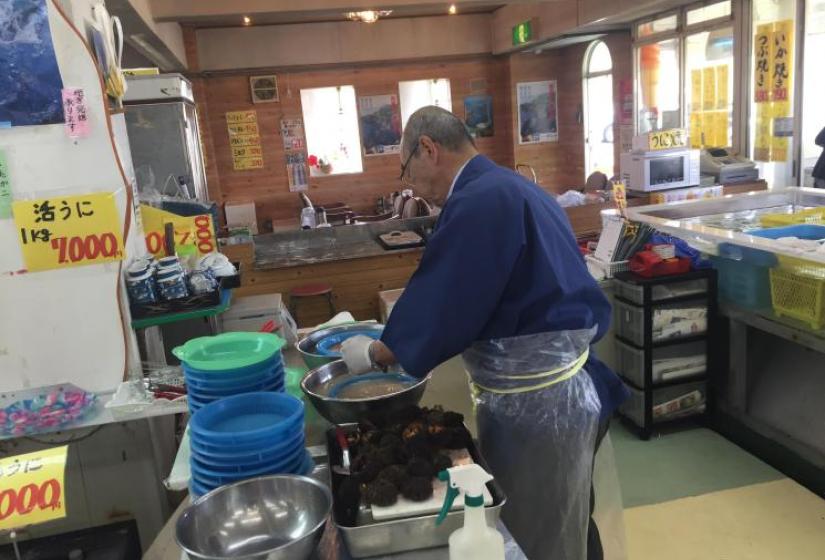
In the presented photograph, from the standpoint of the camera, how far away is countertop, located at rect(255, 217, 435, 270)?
179 inches

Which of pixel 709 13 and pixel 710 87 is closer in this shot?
pixel 709 13

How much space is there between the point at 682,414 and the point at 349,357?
2414 mm

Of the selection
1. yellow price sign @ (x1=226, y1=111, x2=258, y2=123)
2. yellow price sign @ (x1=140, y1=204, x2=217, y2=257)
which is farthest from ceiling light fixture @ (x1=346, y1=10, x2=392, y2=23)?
yellow price sign @ (x1=140, y1=204, x2=217, y2=257)

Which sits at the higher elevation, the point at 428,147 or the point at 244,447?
the point at 428,147

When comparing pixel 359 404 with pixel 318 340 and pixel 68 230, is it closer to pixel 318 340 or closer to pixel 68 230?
pixel 318 340

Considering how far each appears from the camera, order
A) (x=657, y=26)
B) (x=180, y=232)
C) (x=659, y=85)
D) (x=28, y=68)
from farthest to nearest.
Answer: (x=659, y=85)
(x=657, y=26)
(x=180, y=232)
(x=28, y=68)

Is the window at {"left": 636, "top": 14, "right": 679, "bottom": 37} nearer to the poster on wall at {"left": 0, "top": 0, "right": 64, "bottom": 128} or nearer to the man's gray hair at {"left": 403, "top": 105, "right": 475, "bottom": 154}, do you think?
the man's gray hair at {"left": 403, "top": 105, "right": 475, "bottom": 154}

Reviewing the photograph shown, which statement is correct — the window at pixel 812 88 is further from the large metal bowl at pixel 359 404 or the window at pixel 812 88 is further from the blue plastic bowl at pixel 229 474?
the blue plastic bowl at pixel 229 474

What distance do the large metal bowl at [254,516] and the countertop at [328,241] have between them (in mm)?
3181

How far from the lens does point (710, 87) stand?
6059 millimetres

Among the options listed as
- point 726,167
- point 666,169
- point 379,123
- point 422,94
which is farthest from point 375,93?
point 726,167

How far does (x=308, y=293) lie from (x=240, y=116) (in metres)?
4.76

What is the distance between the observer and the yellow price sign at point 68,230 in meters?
2.01

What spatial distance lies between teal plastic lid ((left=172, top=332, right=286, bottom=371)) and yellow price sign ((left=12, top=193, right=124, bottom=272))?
545 millimetres
